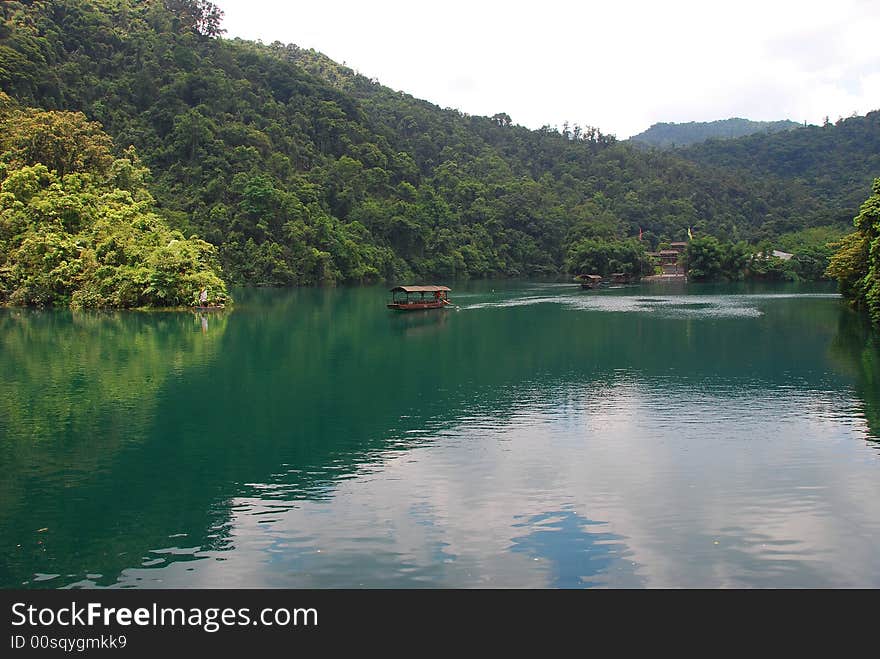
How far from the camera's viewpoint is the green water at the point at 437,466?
1062 centimetres

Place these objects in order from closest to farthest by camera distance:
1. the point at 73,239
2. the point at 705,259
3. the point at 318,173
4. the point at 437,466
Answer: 1. the point at 437,466
2. the point at 73,239
3. the point at 705,259
4. the point at 318,173

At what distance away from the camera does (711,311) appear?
5156cm

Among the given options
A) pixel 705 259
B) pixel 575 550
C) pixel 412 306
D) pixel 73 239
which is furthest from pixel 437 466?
pixel 705 259

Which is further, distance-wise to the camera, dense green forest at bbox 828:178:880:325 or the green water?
dense green forest at bbox 828:178:880:325

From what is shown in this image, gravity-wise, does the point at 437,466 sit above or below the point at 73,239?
below

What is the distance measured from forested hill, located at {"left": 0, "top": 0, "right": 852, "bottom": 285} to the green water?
56.5 m

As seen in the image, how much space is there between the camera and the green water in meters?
10.6

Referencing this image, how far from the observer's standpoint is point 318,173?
100562 millimetres

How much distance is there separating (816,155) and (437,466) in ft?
581

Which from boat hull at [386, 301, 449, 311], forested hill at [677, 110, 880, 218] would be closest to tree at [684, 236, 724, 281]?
boat hull at [386, 301, 449, 311]

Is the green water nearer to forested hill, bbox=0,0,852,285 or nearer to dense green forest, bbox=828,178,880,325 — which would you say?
dense green forest, bbox=828,178,880,325

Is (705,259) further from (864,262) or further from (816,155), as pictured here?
(816,155)
